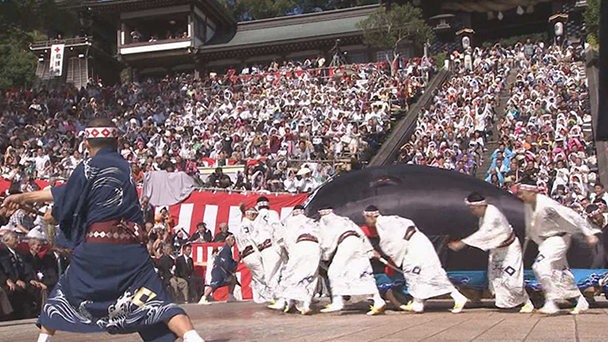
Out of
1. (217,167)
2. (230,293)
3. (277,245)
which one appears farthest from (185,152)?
(277,245)

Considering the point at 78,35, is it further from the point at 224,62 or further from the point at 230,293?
the point at 230,293

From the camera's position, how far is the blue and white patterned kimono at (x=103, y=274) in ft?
14.7

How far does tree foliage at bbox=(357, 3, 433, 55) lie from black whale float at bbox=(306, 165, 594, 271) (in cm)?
1808

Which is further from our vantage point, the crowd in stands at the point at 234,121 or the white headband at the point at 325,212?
the crowd in stands at the point at 234,121

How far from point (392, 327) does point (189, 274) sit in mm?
7357

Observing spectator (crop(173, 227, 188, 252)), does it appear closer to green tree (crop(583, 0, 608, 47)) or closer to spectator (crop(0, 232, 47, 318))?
spectator (crop(0, 232, 47, 318))

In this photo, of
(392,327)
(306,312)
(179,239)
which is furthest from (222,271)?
(392,327)

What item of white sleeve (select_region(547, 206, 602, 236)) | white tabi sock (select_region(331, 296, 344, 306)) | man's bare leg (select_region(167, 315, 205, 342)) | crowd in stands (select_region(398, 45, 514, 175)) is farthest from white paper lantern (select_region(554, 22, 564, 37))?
man's bare leg (select_region(167, 315, 205, 342))

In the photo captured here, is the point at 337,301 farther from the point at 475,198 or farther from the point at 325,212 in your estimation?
the point at 475,198

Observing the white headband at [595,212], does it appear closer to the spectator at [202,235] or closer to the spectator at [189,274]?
the spectator at [189,274]

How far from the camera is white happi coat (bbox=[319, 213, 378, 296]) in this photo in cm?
841

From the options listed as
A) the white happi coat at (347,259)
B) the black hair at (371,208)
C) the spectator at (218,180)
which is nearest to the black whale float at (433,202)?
the black hair at (371,208)

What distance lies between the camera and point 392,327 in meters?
6.36

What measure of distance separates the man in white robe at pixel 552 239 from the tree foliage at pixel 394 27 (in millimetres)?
19562
